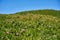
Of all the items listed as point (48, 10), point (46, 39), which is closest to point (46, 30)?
point (46, 39)

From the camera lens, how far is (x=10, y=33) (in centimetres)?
1394

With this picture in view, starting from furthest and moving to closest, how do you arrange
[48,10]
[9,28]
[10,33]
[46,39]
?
[48,10]
[9,28]
[10,33]
[46,39]

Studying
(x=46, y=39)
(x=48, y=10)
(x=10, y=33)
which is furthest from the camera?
(x=48, y=10)

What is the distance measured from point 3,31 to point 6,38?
52.8 inches

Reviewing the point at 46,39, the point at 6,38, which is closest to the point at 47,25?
the point at 46,39

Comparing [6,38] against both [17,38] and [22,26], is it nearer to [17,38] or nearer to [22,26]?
[17,38]

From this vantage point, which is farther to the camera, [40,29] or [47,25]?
[47,25]

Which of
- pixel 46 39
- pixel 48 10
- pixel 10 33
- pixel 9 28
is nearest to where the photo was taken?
pixel 46 39

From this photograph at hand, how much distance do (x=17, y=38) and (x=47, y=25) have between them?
11.4ft

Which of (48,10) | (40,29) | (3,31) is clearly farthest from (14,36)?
(48,10)

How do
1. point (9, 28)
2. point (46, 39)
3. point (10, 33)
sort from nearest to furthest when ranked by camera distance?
point (46, 39), point (10, 33), point (9, 28)

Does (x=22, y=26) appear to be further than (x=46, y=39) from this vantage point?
Yes

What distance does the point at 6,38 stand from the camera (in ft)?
43.0

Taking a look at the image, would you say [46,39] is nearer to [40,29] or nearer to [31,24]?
[40,29]
